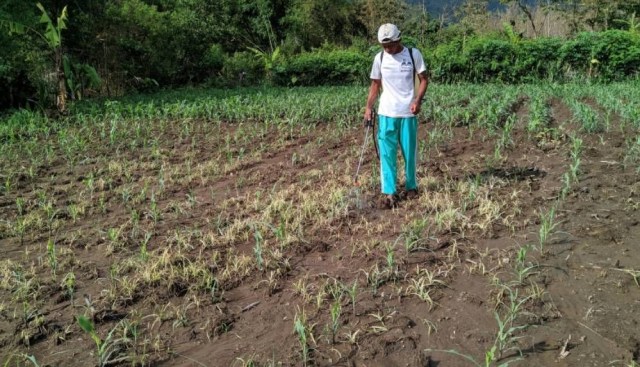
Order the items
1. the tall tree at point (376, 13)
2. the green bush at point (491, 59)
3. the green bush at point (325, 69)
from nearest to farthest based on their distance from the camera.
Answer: the green bush at point (491, 59) → the green bush at point (325, 69) → the tall tree at point (376, 13)

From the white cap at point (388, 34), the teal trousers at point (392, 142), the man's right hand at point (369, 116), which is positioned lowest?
the teal trousers at point (392, 142)

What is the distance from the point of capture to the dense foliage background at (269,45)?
42.1 ft

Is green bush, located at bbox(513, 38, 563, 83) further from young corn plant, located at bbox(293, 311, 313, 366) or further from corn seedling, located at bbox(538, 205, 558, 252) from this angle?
young corn plant, located at bbox(293, 311, 313, 366)

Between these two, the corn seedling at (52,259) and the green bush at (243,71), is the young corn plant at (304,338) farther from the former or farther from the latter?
the green bush at (243,71)

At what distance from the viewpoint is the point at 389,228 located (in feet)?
13.1

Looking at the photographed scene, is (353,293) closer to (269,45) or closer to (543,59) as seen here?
(543,59)

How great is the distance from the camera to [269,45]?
23.7m

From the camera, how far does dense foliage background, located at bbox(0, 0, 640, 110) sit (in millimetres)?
12820

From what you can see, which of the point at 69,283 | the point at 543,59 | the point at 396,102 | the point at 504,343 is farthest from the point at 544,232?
the point at 543,59

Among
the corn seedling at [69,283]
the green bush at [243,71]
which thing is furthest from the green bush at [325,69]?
the corn seedling at [69,283]

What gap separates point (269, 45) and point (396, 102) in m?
Result: 20.3

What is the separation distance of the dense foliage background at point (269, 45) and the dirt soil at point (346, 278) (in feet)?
25.7

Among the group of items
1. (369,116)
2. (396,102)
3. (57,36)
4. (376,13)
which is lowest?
(369,116)

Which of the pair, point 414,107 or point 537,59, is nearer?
point 414,107
